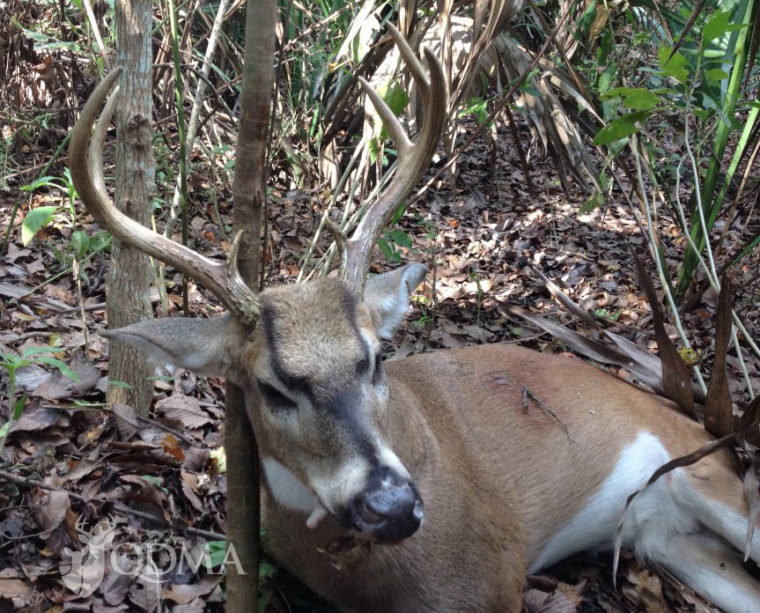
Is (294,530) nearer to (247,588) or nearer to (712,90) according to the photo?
(247,588)

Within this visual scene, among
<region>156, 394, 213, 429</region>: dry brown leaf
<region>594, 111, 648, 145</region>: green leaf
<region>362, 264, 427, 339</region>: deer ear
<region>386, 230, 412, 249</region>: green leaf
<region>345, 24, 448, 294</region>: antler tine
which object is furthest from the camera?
<region>386, 230, 412, 249</region>: green leaf

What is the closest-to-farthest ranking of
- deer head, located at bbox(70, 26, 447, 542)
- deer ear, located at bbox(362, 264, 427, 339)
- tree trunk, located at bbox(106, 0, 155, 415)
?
deer head, located at bbox(70, 26, 447, 542)
deer ear, located at bbox(362, 264, 427, 339)
tree trunk, located at bbox(106, 0, 155, 415)

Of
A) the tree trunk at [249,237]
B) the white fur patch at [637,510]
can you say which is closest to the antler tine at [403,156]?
the tree trunk at [249,237]

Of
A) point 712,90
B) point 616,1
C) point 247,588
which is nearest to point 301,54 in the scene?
point 616,1

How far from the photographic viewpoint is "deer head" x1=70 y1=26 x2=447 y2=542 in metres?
A: 2.51

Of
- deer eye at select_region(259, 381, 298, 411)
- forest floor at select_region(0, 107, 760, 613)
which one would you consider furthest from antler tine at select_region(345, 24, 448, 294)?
forest floor at select_region(0, 107, 760, 613)

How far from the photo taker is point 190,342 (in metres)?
3.00

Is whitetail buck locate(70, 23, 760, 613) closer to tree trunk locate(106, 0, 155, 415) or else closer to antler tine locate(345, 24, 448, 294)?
antler tine locate(345, 24, 448, 294)

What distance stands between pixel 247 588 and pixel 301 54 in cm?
584

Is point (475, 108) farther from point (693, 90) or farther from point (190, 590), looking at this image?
point (190, 590)

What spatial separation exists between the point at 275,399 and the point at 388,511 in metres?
0.68

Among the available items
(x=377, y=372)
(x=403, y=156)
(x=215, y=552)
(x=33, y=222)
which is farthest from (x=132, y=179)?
(x=215, y=552)

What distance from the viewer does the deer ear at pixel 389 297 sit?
11.0 ft

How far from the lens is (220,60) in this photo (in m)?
8.32
